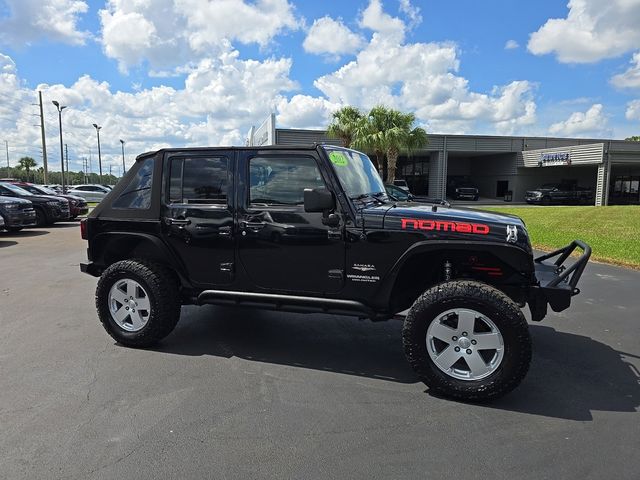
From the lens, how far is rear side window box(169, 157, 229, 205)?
418cm

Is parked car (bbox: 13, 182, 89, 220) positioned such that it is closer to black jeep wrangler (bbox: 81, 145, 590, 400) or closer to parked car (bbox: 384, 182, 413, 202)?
parked car (bbox: 384, 182, 413, 202)

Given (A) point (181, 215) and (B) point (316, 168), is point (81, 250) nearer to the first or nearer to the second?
(A) point (181, 215)

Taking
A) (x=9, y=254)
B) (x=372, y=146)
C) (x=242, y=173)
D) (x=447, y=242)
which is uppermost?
(x=372, y=146)

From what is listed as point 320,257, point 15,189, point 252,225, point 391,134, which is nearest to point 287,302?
point 320,257

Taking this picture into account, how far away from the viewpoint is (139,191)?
4.48m

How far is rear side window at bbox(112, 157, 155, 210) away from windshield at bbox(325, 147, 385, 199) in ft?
5.69

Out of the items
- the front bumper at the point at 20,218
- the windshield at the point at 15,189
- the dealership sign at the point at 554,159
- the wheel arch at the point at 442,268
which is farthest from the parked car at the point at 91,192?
the dealership sign at the point at 554,159

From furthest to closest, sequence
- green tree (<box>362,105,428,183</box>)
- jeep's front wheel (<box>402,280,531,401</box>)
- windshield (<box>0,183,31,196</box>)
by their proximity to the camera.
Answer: green tree (<box>362,105,428,183</box>)
windshield (<box>0,183,31,196</box>)
jeep's front wheel (<box>402,280,531,401</box>)

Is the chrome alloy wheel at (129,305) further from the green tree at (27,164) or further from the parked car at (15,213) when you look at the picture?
the green tree at (27,164)

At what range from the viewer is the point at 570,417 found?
3166mm

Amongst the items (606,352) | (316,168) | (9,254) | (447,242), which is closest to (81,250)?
(9,254)

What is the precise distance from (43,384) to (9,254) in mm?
7962

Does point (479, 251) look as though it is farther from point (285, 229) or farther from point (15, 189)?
point (15, 189)

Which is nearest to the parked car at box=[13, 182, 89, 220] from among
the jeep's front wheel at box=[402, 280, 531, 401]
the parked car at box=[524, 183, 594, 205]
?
the jeep's front wheel at box=[402, 280, 531, 401]
